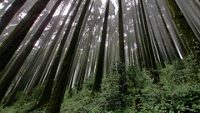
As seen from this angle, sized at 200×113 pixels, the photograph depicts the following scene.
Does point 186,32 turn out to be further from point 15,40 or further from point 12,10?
point 12,10

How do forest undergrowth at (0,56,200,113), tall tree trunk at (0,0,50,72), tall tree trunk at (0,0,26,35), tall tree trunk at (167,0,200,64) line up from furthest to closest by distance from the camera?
forest undergrowth at (0,56,200,113) → tall tree trunk at (167,0,200,64) → tall tree trunk at (0,0,26,35) → tall tree trunk at (0,0,50,72)

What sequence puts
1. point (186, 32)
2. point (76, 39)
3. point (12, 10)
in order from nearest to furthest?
point (12, 10) → point (186, 32) → point (76, 39)

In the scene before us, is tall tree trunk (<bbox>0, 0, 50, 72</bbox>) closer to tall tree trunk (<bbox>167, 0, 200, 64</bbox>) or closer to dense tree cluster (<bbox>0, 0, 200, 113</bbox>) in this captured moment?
dense tree cluster (<bbox>0, 0, 200, 113</bbox>)

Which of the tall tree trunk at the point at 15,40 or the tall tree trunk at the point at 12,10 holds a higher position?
Answer: the tall tree trunk at the point at 12,10

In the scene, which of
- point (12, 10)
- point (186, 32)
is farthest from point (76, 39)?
point (186, 32)

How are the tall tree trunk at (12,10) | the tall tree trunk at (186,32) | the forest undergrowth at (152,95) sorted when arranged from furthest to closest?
the forest undergrowth at (152,95) < the tall tree trunk at (186,32) < the tall tree trunk at (12,10)

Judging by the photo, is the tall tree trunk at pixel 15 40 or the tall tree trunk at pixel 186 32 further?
the tall tree trunk at pixel 186 32

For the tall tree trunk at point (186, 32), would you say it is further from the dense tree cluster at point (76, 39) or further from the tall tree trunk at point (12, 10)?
the tall tree trunk at point (12, 10)

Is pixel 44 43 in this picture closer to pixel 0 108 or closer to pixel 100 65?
pixel 0 108

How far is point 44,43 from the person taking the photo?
21203 mm

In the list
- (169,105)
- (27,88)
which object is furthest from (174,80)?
(27,88)

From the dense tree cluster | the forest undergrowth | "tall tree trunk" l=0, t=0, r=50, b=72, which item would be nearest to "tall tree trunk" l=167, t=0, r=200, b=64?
the dense tree cluster

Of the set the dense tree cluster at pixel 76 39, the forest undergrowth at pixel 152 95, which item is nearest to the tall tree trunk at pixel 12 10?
the dense tree cluster at pixel 76 39

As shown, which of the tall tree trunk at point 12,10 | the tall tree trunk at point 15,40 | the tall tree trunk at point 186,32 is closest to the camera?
the tall tree trunk at point 15,40
